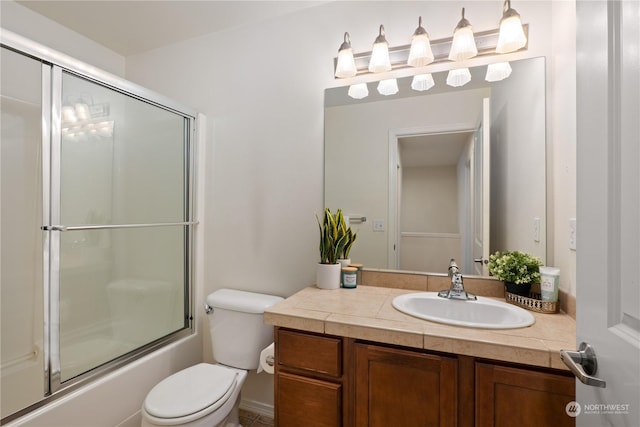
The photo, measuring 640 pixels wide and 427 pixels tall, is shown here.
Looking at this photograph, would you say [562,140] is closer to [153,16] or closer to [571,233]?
[571,233]

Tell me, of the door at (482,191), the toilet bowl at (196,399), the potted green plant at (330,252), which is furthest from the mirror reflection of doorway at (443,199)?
the toilet bowl at (196,399)

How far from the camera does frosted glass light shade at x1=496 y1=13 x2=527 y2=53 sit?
1269mm

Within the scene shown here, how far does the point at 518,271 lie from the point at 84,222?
82.2 inches

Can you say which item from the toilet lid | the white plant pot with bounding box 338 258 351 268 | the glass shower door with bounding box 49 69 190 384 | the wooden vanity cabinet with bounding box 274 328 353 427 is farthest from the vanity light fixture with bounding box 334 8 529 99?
the toilet lid

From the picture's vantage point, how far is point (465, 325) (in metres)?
0.99

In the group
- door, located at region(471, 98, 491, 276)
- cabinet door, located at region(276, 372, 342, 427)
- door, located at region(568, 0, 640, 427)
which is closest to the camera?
door, located at region(568, 0, 640, 427)

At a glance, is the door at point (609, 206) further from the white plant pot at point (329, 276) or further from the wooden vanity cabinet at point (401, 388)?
the white plant pot at point (329, 276)

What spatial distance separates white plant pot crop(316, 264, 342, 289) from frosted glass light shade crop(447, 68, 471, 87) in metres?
1.06

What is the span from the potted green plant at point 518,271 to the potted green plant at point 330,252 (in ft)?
2.33

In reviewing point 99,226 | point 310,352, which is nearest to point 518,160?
point 310,352

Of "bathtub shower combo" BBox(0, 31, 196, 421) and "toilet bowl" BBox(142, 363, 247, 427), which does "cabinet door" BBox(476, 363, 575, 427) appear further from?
"bathtub shower combo" BBox(0, 31, 196, 421)

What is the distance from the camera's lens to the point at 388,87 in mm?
1546

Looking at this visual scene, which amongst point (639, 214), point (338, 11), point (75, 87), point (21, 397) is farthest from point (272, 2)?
point (21, 397)

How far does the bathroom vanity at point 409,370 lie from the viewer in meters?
0.85
